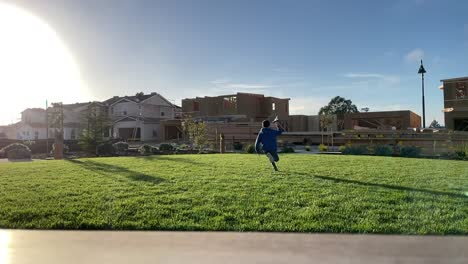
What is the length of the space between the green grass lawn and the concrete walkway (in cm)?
35

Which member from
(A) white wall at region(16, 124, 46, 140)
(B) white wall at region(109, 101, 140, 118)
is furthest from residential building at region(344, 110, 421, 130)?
(A) white wall at region(16, 124, 46, 140)

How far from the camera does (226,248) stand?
15.4 feet

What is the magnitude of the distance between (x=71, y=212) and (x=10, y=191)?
294 centimetres

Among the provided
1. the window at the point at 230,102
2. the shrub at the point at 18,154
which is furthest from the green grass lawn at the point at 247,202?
the window at the point at 230,102

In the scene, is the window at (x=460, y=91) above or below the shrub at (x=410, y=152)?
above

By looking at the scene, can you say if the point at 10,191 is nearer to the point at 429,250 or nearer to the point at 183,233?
the point at 183,233

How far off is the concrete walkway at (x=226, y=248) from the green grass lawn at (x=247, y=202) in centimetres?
35

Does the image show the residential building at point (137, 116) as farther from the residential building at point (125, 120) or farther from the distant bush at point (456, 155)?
the distant bush at point (456, 155)

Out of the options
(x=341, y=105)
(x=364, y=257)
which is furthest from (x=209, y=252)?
(x=341, y=105)

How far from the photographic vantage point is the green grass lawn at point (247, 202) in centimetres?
557

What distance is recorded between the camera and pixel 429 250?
4.46 metres

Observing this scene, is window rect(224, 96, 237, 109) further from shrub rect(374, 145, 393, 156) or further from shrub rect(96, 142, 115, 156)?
shrub rect(374, 145, 393, 156)

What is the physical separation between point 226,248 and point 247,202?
207 cm

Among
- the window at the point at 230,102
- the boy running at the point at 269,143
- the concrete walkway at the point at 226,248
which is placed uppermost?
the window at the point at 230,102
